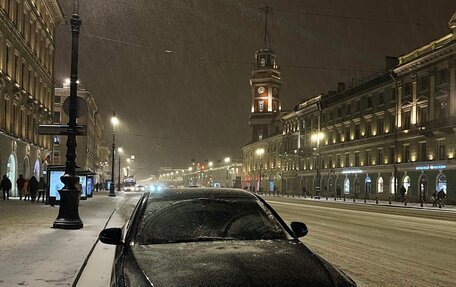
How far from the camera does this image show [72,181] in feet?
50.4

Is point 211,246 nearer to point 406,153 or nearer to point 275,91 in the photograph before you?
point 406,153

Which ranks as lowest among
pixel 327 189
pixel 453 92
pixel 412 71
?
pixel 327 189

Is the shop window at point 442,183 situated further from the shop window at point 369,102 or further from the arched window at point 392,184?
the shop window at point 369,102

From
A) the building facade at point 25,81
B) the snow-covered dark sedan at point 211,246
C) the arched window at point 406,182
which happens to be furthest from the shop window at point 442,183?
the snow-covered dark sedan at point 211,246

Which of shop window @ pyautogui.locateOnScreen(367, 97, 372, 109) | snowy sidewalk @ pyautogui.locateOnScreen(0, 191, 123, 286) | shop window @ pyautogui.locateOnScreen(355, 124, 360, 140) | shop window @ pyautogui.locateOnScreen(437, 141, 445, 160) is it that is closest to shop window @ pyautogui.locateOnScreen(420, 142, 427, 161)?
shop window @ pyautogui.locateOnScreen(437, 141, 445, 160)

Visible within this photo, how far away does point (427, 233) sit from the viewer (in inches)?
687

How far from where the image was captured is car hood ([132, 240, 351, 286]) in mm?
3623

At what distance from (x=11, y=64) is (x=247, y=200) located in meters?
35.5

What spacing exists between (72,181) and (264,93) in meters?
109

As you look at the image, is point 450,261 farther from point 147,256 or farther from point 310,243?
point 147,256

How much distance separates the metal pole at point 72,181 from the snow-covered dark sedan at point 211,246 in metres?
10.2

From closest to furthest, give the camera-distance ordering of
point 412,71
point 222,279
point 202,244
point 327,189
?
point 222,279
point 202,244
point 412,71
point 327,189

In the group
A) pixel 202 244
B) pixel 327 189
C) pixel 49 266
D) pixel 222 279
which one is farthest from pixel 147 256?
pixel 327 189

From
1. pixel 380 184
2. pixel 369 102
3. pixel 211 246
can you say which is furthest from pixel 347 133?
pixel 211 246
